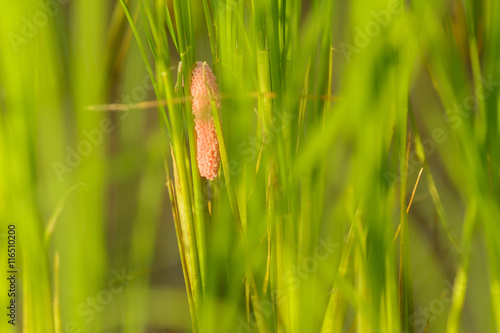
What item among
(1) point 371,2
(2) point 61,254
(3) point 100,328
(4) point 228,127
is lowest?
(3) point 100,328

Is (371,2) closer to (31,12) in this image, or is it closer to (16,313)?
(31,12)

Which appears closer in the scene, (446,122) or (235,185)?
(235,185)

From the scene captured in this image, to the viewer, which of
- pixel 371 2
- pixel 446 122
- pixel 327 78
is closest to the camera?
pixel 371 2

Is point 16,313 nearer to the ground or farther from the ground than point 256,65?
nearer to the ground

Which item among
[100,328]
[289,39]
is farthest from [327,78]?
[100,328]

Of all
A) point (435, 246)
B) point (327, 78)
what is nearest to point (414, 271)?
point (435, 246)

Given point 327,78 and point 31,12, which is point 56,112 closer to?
point 31,12

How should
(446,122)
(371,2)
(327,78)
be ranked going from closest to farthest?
(371,2), (327,78), (446,122)
